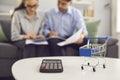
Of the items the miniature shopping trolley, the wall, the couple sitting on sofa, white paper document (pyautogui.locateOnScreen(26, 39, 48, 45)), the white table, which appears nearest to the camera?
the white table

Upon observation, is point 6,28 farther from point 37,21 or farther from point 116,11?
point 116,11

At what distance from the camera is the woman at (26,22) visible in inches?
96.3

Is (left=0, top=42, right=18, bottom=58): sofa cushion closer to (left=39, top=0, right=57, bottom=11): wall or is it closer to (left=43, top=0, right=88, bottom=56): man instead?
(left=43, top=0, right=88, bottom=56): man

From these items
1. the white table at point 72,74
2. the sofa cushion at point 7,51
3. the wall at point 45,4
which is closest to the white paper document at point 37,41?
the sofa cushion at point 7,51

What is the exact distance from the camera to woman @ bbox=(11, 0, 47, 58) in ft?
8.02

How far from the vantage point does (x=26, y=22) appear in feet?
8.44

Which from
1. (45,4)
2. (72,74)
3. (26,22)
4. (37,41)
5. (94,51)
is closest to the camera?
(72,74)

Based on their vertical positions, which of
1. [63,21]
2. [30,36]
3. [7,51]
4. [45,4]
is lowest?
[7,51]

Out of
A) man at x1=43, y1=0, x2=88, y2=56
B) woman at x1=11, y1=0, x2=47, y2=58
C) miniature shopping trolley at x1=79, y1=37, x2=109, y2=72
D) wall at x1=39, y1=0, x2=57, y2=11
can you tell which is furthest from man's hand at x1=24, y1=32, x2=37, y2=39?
wall at x1=39, y1=0, x2=57, y2=11

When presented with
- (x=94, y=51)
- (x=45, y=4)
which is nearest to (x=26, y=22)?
(x=45, y=4)

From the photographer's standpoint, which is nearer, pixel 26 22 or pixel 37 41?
pixel 37 41

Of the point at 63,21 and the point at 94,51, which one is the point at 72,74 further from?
the point at 63,21

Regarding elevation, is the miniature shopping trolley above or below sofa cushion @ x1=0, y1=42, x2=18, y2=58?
above

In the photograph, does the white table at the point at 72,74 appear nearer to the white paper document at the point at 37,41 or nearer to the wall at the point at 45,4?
the white paper document at the point at 37,41
